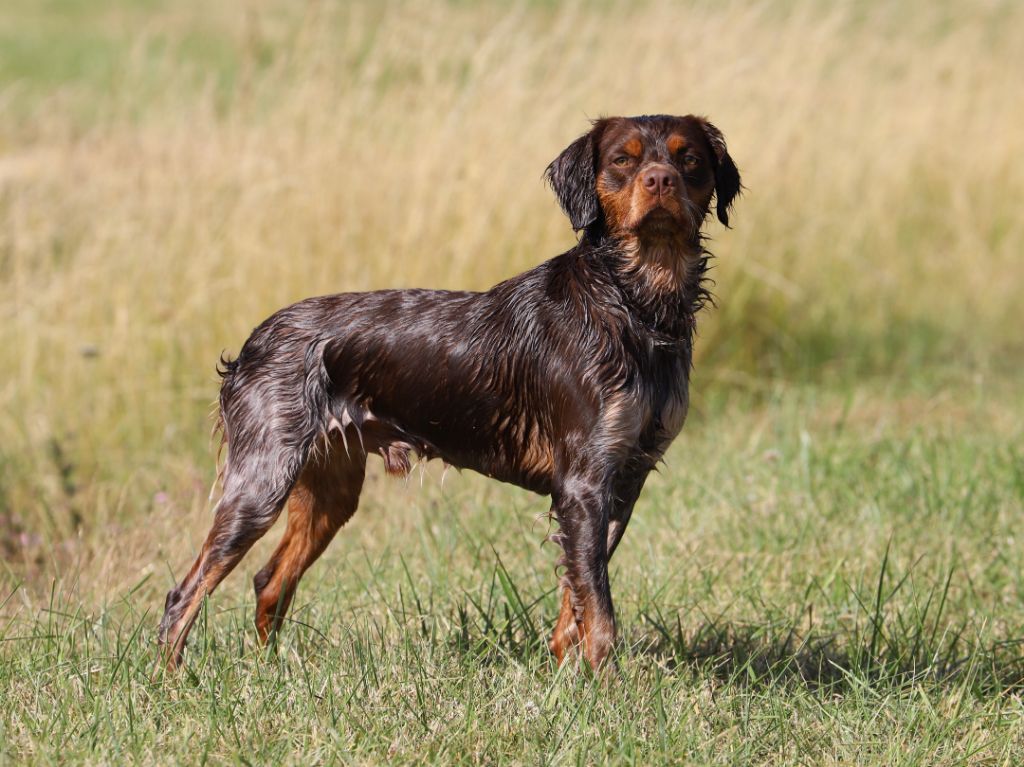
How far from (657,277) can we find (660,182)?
12.3 inches

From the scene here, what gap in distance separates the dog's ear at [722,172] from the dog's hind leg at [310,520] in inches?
50.3

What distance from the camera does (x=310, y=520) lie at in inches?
171

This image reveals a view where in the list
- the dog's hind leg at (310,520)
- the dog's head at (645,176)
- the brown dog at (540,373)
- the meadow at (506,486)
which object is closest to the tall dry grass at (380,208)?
the meadow at (506,486)

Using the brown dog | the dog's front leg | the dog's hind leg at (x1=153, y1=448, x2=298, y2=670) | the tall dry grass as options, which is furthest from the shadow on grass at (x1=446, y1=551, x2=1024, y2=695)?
the tall dry grass

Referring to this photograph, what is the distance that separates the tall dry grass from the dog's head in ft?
A: 8.47

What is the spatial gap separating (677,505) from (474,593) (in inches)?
51.5

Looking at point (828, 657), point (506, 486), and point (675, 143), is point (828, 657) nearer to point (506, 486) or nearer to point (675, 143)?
point (675, 143)

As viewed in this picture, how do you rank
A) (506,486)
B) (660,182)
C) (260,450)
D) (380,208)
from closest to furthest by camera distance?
(660,182)
(260,450)
(506,486)
(380,208)

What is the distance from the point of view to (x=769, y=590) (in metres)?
4.87

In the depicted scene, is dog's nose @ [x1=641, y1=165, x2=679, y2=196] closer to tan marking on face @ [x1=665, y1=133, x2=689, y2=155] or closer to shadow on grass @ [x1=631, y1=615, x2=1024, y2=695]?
tan marking on face @ [x1=665, y1=133, x2=689, y2=155]

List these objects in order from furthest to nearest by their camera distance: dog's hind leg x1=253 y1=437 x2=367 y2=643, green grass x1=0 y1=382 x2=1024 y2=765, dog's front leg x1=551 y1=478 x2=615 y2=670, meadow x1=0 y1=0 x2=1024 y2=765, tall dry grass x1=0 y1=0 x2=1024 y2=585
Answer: tall dry grass x1=0 y1=0 x2=1024 y2=585
dog's hind leg x1=253 y1=437 x2=367 y2=643
dog's front leg x1=551 y1=478 x2=615 y2=670
meadow x1=0 y1=0 x2=1024 y2=765
green grass x1=0 y1=382 x2=1024 y2=765

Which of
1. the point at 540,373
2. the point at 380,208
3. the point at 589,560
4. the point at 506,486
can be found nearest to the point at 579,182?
the point at 540,373

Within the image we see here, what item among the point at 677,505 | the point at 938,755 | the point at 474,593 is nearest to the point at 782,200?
the point at 677,505

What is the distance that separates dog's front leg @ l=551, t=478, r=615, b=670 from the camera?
12.3ft
